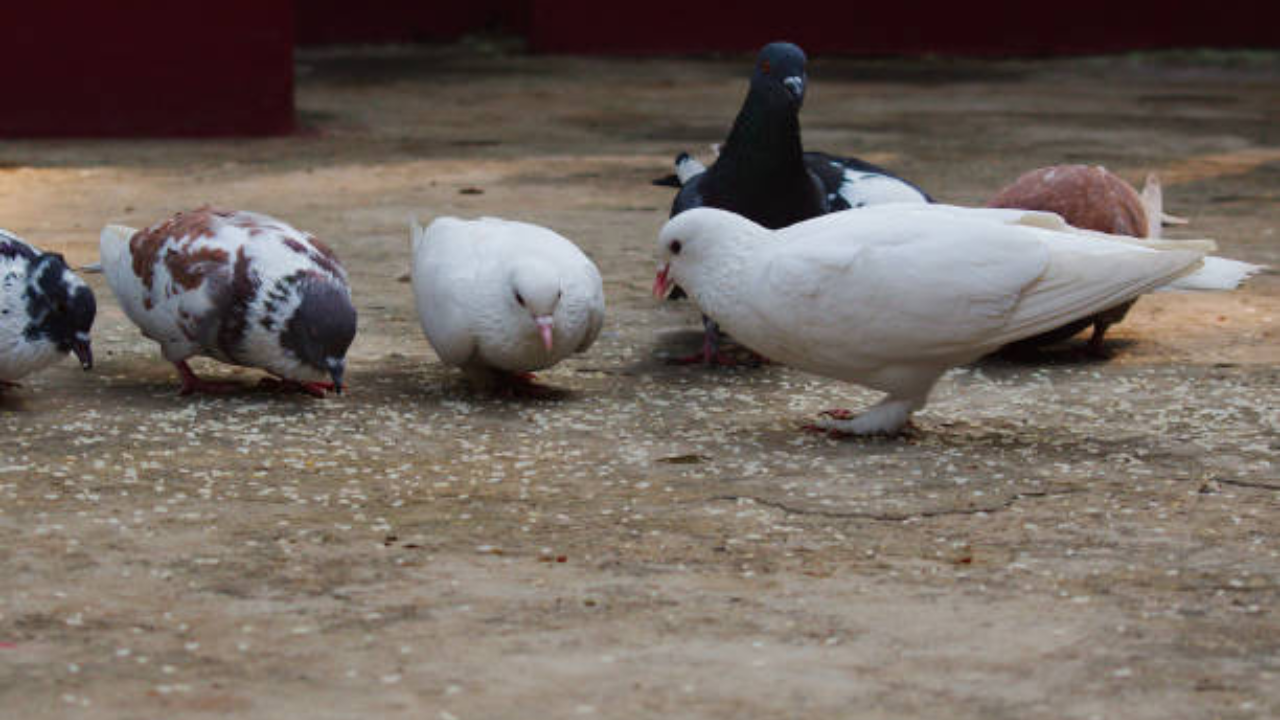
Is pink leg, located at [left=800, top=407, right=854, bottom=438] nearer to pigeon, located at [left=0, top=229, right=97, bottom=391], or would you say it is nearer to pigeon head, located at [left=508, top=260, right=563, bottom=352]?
pigeon head, located at [left=508, top=260, right=563, bottom=352]

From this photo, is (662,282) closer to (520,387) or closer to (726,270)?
(726,270)

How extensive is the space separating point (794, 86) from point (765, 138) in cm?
16

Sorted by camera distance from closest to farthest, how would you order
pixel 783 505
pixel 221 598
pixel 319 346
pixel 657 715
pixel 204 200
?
pixel 657 715 → pixel 221 598 → pixel 783 505 → pixel 319 346 → pixel 204 200

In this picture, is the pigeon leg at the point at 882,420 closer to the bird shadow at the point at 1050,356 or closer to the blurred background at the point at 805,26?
the bird shadow at the point at 1050,356

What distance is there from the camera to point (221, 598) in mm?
2842

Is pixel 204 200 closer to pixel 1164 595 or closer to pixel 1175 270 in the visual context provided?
pixel 1175 270

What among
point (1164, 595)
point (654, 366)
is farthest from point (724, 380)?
point (1164, 595)

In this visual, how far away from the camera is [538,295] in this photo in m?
4.00

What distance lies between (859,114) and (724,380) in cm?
575

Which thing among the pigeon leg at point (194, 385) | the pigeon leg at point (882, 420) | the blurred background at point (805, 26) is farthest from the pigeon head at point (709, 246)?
the blurred background at point (805, 26)

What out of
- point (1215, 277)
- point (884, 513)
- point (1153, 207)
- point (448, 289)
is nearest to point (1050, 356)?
point (1215, 277)

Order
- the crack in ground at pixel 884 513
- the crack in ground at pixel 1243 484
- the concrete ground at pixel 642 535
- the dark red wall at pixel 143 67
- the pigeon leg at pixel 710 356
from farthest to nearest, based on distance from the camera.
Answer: the dark red wall at pixel 143 67 < the pigeon leg at pixel 710 356 < the crack in ground at pixel 1243 484 < the crack in ground at pixel 884 513 < the concrete ground at pixel 642 535

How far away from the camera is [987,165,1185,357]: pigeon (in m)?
4.70

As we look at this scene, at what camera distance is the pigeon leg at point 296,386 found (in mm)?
4258
